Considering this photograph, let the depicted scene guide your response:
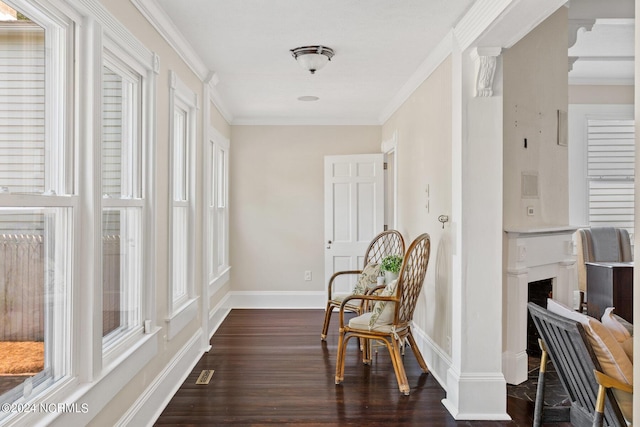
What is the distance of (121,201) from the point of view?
247 cm

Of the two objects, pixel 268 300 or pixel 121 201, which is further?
pixel 268 300

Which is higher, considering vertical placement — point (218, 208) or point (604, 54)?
point (604, 54)

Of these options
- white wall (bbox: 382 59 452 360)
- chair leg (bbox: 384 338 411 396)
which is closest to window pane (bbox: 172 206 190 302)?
chair leg (bbox: 384 338 411 396)

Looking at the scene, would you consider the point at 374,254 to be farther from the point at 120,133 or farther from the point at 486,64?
the point at 120,133

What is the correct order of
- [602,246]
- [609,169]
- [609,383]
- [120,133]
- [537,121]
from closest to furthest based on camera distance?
[609,383], [120,133], [537,121], [602,246], [609,169]

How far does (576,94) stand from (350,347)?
13.4 ft

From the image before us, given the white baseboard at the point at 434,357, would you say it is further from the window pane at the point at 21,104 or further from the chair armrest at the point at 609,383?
the window pane at the point at 21,104

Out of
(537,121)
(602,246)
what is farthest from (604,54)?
(602,246)

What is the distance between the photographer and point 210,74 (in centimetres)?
415

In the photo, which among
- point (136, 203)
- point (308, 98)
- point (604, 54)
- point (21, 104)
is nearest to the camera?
point (21, 104)

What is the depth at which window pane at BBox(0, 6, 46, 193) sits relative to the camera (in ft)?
5.15

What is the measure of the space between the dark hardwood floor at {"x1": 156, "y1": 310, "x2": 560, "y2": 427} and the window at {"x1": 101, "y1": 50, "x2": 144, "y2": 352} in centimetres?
82

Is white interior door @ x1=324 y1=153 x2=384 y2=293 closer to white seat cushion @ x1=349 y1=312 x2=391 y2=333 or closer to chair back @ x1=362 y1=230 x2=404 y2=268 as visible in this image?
chair back @ x1=362 y1=230 x2=404 y2=268

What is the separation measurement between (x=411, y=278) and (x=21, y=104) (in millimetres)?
2688
